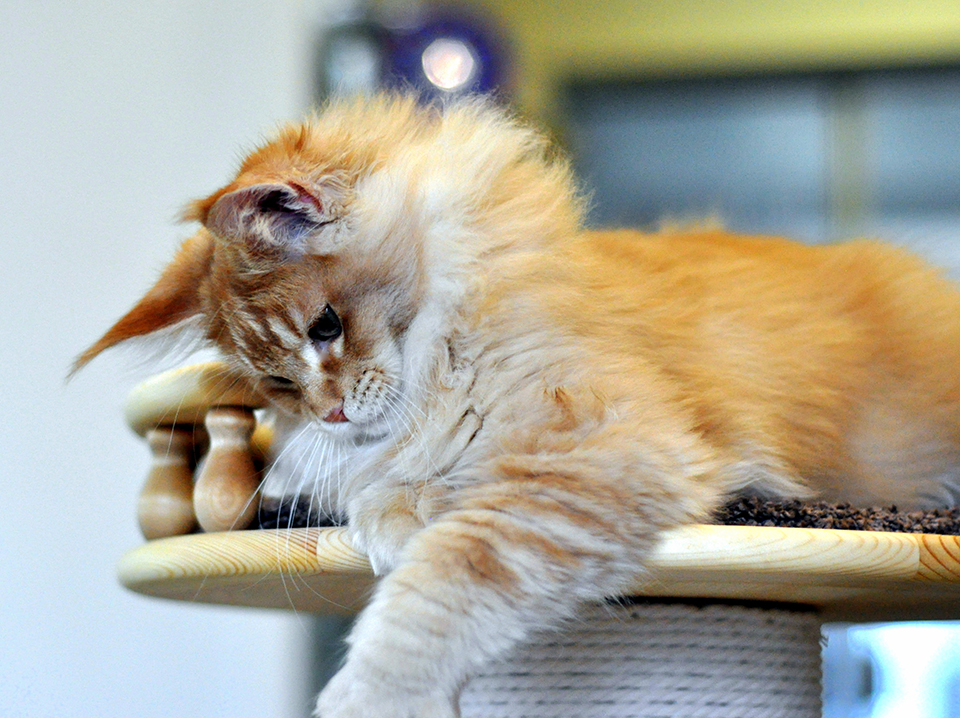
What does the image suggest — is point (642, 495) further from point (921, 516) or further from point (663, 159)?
point (663, 159)

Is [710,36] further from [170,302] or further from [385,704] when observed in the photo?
[385,704]

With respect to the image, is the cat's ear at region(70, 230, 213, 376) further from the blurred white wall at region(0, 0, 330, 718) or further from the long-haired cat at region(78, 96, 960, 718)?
the blurred white wall at region(0, 0, 330, 718)

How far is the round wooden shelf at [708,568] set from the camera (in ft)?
3.23

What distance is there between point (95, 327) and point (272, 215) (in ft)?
4.41

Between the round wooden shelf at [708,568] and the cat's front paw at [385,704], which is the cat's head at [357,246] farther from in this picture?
the cat's front paw at [385,704]

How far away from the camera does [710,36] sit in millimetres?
4418

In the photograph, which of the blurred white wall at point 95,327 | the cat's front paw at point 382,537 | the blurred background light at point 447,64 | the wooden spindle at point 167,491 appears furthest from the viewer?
the blurred background light at point 447,64

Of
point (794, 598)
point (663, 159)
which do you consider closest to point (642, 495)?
point (794, 598)

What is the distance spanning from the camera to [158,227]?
8.39 feet

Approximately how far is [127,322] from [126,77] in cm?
141

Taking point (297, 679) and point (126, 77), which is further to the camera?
point (297, 679)

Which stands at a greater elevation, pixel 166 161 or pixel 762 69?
pixel 762 69

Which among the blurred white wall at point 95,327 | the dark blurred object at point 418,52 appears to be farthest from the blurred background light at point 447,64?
the blurred white wall at point 95,327

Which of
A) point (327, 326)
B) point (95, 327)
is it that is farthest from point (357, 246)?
point (95, 327)
